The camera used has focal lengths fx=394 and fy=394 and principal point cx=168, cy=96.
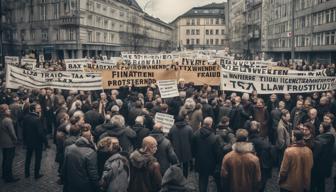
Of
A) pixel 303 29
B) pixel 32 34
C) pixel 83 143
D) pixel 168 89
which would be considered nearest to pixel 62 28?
pixel 32 34

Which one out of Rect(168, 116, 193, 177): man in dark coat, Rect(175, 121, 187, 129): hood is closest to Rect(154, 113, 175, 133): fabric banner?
Rect(168, 116, 193, 177): man in dark coat

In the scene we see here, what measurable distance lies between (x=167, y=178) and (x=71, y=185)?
2337mm

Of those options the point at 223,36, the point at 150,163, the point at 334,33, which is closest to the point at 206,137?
the point at 150,163

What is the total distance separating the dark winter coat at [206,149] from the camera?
27.9 ft

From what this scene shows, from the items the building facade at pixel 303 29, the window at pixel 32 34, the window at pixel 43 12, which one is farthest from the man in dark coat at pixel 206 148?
the window at pixel 32 34

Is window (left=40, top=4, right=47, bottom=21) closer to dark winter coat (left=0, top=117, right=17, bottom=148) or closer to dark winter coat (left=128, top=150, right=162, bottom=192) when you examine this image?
dark winter coat (left=0, top=117, right=17, bottom=148)

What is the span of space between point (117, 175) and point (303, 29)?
187ft

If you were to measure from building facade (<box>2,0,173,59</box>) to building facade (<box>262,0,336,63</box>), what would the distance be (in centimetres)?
3037

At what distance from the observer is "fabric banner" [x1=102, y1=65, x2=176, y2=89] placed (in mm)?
15867

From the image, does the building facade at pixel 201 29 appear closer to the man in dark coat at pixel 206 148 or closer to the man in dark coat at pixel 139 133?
the man in dark coat at pixel 139 133

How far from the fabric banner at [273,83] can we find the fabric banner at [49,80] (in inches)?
194

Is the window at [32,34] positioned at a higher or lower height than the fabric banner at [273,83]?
higher

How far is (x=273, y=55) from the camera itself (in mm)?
75812

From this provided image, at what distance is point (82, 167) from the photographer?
705cm
